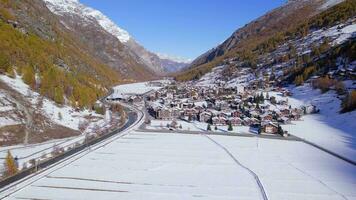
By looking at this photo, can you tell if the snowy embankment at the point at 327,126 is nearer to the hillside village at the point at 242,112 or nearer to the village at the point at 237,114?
the village at the point at 237,114

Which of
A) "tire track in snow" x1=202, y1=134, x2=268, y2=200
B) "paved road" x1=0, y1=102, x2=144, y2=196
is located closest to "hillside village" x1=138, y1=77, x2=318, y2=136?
"paved road" x1=0, y1=102, x2=144, y2=196

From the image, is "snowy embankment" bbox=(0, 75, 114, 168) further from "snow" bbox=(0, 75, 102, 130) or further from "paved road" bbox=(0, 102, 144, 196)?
"paved road" bbox=(0, 102, 144, 196)

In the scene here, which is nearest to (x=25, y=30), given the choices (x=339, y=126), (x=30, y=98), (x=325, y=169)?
(x=30, y=98)

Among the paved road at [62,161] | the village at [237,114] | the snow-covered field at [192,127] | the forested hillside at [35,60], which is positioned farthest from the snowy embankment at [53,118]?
the village at [237,114]

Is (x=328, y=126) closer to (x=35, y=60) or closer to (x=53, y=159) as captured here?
(x=53, y=159)

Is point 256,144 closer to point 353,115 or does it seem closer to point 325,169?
point 325,169

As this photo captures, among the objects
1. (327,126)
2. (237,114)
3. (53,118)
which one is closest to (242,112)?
(237,114)
